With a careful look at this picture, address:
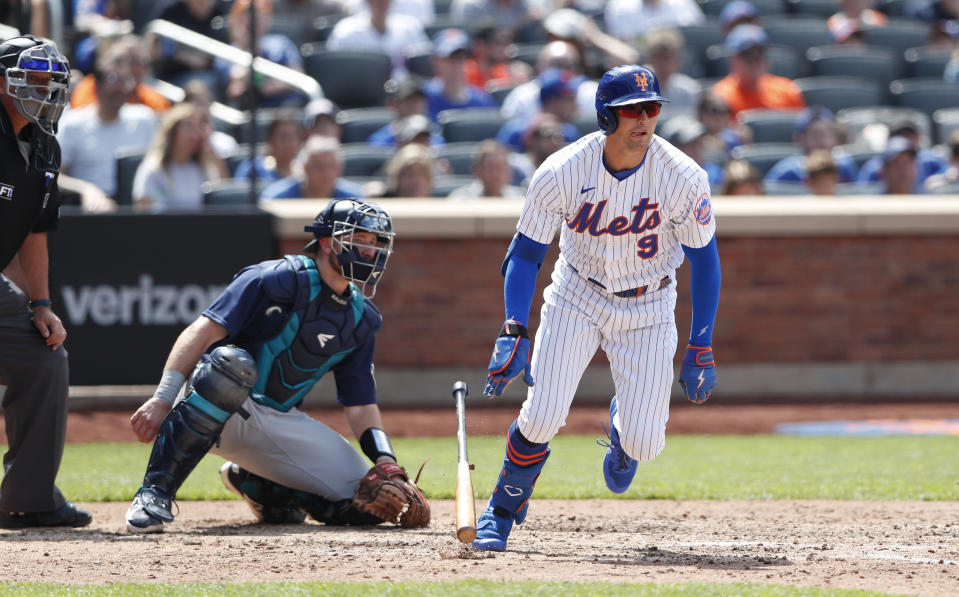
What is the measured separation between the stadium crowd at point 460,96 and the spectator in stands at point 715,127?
0.06 feet

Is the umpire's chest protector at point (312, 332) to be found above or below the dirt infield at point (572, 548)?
above

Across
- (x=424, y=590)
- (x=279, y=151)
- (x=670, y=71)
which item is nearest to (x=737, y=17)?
(x=670, y=71)

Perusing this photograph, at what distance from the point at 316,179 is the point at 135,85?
188 centimetres

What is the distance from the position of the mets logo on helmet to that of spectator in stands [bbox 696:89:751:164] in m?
6.32

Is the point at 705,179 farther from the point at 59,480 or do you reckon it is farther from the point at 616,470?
the point at 59,480

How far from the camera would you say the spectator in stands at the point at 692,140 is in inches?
416

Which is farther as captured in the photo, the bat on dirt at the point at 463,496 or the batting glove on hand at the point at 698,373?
the batting glove on hand at the point at 698,373

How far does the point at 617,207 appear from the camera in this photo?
16.2 feet

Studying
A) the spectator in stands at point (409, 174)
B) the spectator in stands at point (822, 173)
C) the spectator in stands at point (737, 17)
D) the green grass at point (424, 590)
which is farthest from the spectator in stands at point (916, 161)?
the green grass at point (424, 590)

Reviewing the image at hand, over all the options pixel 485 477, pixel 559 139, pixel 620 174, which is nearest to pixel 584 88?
pixel 559 139

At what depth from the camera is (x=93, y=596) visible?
3.97 m

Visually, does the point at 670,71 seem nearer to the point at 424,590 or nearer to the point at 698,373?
the point at 698,373

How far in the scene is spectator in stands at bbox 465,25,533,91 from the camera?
12.7 m

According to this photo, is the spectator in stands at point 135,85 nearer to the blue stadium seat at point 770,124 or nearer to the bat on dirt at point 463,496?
the blue stadium seat at point 770,124
